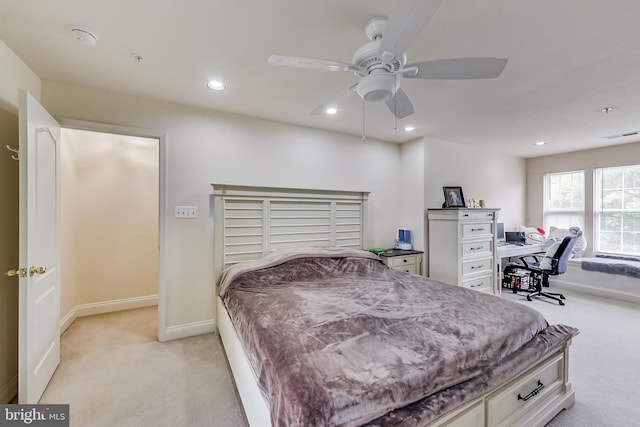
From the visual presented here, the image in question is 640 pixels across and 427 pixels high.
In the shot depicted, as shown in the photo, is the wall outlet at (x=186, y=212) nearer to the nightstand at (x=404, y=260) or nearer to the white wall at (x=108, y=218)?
the white wall at (x=108, y=218)

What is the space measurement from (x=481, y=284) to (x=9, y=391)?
4835 mm

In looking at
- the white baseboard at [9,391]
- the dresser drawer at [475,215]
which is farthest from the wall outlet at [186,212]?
the dresser drawer at [475,215]

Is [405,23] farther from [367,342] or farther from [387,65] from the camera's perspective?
[367,342]

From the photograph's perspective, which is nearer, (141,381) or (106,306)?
(141,381)

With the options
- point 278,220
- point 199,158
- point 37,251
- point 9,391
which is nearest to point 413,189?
point 278,220

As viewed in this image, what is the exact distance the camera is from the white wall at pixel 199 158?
8.18ft

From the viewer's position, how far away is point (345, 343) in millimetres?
1316

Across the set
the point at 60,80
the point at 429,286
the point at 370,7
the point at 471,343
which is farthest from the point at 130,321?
the point at 370,7

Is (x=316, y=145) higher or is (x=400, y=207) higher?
(x=316, y=145)

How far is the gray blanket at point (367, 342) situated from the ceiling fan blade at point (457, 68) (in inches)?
55.5

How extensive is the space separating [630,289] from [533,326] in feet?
12.8

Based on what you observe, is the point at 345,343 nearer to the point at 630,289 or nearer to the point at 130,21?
the point at 130,21

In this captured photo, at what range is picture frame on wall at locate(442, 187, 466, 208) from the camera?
13.3ft

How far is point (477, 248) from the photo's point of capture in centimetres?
368
